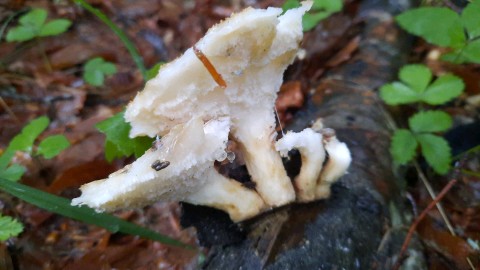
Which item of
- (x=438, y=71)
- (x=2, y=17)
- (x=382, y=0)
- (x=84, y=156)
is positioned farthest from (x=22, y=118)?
(x=438, y=71)

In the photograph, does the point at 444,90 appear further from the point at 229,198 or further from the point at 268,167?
the point at 229,198

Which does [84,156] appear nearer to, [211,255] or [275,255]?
[211,255]

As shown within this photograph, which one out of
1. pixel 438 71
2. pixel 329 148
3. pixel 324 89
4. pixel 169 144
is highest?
pixel 169 144

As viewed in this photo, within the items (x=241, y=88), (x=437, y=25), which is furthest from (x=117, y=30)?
(x=437, y=25)

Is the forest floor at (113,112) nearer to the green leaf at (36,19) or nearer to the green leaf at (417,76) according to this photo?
the green leaf at (417,76)

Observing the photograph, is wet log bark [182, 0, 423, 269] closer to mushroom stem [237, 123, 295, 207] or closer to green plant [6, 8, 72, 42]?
mushroom stem [237, 123, 295, 207]

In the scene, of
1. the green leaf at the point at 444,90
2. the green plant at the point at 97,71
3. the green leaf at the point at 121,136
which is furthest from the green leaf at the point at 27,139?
the green leaf at the point at 444,90
